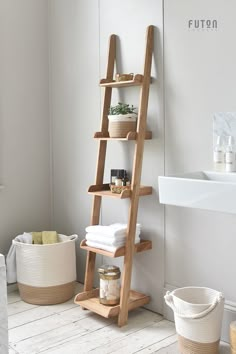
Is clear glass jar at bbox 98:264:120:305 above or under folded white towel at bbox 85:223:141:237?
under

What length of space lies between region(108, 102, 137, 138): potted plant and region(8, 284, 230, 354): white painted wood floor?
108cm

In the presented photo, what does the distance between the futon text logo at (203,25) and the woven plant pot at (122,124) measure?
58cm

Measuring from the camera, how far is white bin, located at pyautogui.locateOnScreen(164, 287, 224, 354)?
7.10 ft

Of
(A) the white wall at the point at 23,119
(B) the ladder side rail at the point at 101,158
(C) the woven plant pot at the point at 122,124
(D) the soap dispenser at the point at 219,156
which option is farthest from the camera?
(A) the white wall at the point at 23,119

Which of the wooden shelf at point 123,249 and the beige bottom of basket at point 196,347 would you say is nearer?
the beige bottom of basket at point 196,347

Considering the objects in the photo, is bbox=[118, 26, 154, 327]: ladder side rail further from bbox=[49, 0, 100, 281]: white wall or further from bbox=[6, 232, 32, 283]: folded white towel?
bbox=[6, 232, 32, 283]: folded white towel

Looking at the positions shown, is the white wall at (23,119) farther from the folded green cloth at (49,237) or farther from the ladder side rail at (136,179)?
the ladder side rail at (136,179)

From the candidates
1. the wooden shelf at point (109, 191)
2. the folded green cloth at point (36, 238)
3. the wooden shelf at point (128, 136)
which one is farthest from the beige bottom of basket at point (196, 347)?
the folded green cloth at point (36, 238)

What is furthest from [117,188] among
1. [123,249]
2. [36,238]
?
[36,238]

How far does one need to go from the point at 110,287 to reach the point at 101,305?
0.41ft

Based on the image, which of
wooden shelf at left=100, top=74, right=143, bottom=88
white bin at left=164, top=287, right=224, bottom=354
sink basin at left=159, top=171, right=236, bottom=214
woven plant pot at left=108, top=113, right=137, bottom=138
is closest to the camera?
sink basin at left=159, top=171, right=236, bottom=214

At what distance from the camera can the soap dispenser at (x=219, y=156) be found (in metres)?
2.27

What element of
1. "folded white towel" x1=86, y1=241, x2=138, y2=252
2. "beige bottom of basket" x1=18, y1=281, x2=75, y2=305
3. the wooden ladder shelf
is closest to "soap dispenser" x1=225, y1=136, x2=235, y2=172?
the wooden ladder shelf

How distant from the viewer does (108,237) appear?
2.55 meters
